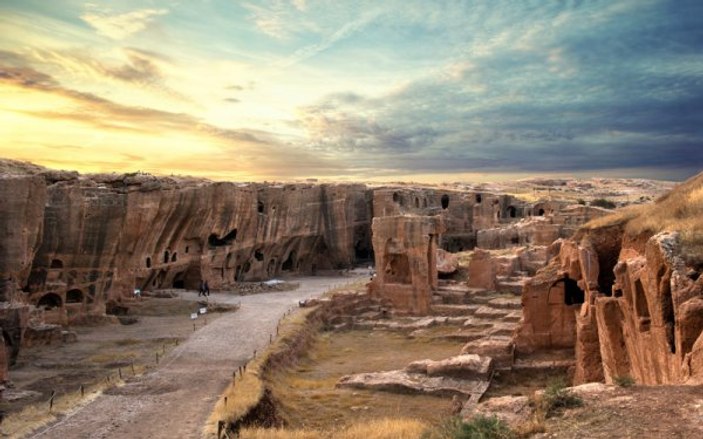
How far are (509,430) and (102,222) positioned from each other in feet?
77.0

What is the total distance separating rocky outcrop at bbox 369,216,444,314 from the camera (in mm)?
30531

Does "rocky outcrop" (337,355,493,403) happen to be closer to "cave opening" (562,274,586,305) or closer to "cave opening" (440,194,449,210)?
"cave opening" (562,274,586,305)

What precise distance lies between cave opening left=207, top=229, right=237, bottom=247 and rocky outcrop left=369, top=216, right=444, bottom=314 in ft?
38.7

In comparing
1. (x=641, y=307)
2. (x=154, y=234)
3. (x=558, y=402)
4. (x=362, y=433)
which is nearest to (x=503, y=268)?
(x=154, y=234)

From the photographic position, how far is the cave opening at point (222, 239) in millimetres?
39441

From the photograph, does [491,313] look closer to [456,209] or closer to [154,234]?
[154,234]

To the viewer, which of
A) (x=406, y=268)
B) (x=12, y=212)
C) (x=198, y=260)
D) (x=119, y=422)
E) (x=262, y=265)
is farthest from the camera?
(x=262, y=265)

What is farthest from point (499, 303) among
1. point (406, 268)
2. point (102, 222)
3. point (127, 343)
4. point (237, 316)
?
point (102, 222)

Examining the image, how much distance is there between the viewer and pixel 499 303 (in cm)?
2830

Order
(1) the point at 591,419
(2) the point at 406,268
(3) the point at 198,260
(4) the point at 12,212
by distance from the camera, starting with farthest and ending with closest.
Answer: (3) the point at 198,260 < (2) the point at 406,268 < (4) the point at 12,212 < (1) the point at 591,419

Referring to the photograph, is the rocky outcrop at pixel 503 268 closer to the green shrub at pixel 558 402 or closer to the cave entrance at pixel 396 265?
the cave entrance at pixel 396 265

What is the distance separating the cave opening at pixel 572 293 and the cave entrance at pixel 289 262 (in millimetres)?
30492

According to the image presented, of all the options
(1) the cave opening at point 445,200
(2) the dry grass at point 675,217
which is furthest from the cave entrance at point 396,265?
(1) the cave opening at point 445,200

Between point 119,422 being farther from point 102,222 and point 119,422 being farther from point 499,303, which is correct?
point 499,303
